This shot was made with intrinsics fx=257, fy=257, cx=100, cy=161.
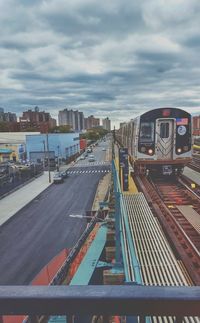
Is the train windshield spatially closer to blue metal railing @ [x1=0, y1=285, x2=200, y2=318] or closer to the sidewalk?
blue metal railing @ [x1=0, y1=285, x2=200, y2=318]

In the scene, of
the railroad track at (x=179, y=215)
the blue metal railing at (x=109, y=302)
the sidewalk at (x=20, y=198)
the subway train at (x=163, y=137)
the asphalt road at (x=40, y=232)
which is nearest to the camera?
the blue metal railing at (x=109, y=302)

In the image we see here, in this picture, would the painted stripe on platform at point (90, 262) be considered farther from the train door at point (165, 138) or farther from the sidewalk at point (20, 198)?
the sidewalk at point (20, 198)

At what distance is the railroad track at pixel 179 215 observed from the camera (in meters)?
5.76

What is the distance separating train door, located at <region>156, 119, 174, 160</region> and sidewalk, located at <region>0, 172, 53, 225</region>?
12.5 meters

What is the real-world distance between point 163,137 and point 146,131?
2.82 feet

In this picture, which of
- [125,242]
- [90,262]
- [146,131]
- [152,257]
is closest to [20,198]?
[146,131]

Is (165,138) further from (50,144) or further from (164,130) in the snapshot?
(50,144)

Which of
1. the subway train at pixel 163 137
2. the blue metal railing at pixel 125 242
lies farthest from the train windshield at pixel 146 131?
the blue metal railing at pixel 125 242

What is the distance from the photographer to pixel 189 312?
1.11m

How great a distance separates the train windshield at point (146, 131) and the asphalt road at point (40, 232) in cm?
735

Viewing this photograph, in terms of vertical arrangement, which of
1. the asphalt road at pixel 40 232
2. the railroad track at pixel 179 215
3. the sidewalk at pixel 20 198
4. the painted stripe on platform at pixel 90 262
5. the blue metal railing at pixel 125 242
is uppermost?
the blue metal railing at pixel 125 242

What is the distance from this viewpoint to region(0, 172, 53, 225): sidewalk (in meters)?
20.2

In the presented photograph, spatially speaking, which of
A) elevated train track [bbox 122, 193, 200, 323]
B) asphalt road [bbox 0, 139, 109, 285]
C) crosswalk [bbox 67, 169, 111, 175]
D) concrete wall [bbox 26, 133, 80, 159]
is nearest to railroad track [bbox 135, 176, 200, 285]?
elevated train track [bbox 122, 193, 200, 323]

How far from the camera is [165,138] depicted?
39.1 feet
